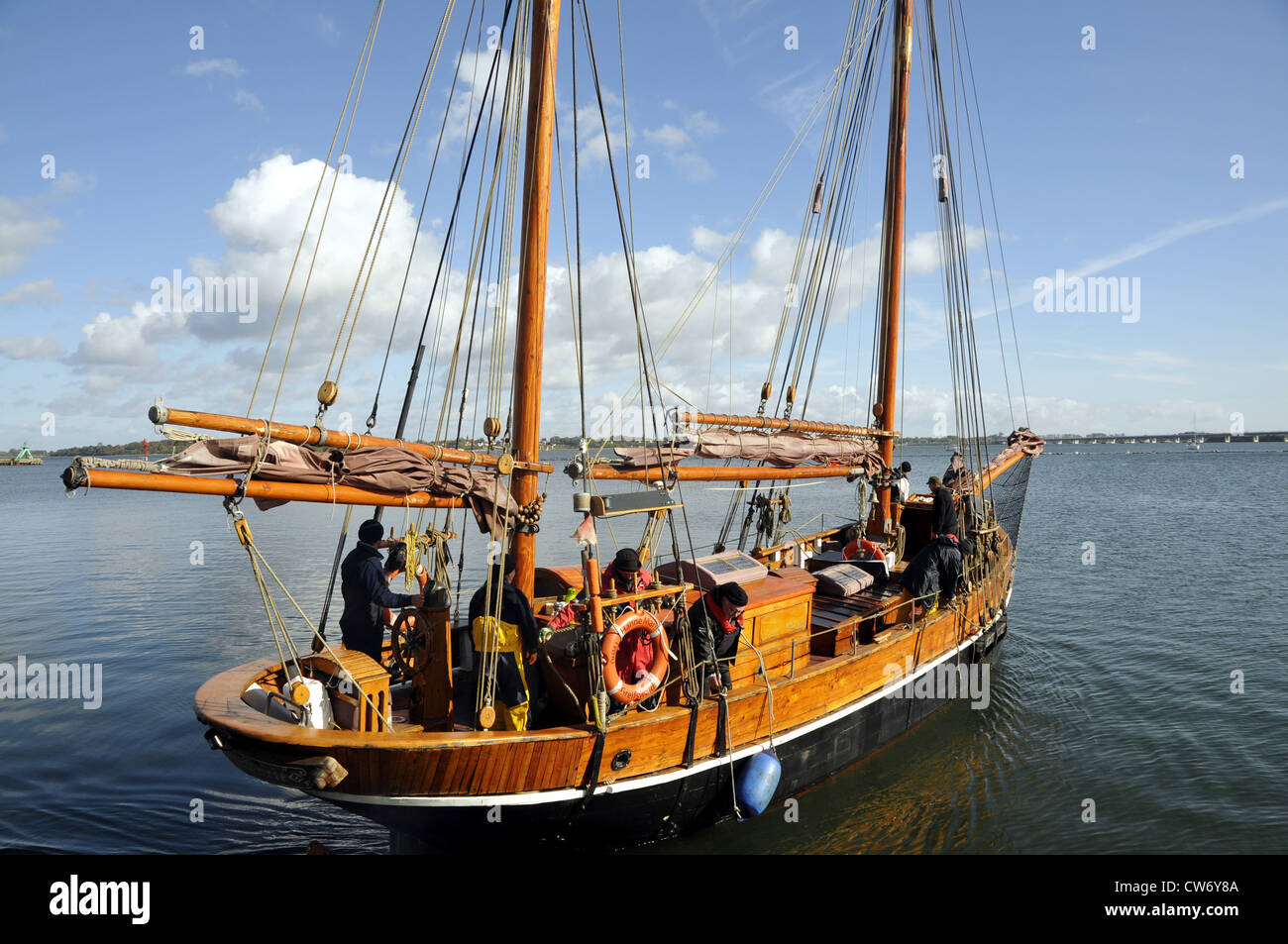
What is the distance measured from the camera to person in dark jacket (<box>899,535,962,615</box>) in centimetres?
1069

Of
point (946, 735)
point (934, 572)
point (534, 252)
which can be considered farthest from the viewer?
point (946, 735)

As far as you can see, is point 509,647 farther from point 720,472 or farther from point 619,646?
point 720,472

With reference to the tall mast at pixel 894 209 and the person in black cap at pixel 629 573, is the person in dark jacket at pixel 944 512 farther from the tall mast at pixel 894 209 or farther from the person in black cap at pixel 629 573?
the person in black cap at pixel 629 573

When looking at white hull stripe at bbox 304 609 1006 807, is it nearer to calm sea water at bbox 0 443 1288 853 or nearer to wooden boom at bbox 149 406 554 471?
calm sea water at bbox 0 443 1288 853

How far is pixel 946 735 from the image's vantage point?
38.8ft

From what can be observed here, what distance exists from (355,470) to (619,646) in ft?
10.2

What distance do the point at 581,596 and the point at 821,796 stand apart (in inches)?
188

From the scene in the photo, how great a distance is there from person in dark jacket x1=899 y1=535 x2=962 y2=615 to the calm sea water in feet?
8.45

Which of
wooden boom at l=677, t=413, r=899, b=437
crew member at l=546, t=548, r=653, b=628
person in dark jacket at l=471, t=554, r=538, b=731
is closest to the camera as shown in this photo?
person in dark jacket at l=471, t=554, r=538, b=731

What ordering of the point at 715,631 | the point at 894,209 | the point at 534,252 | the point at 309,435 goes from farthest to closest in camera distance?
1. the point at 894,209
2. the point at 534,252
3. the point at 715,631
4. the point at 309,435

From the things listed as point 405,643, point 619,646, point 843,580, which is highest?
point 619,646

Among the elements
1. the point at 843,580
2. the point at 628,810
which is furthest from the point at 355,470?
the point at 843,580

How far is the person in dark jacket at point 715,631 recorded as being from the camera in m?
7.33

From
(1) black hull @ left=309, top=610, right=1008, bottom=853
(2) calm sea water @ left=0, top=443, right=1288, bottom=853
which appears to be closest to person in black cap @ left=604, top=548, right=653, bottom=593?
(1) black hull @ left=309, top=610, right=1008, bottom=853
